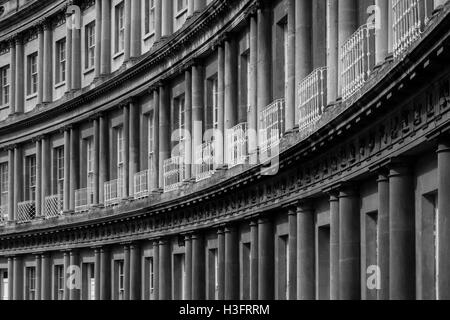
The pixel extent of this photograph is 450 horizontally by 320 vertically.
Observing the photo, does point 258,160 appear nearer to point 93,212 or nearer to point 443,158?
point 443,158

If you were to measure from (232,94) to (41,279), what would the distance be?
2163cm

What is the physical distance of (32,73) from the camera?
59.6 meters

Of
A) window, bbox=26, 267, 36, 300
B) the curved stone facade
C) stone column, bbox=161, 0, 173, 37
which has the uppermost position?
stone column, bbox=161, 0, 173, 37

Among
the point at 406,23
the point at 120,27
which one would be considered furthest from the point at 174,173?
the point at 406,23

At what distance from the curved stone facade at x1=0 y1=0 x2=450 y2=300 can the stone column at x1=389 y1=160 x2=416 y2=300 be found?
26mm

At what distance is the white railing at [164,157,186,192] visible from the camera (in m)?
42.2

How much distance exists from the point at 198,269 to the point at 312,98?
43.2 ft

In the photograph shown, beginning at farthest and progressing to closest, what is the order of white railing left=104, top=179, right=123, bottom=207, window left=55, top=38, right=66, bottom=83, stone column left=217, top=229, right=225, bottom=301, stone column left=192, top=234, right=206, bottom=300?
1. window left=55, top=38, right=66, bottom=83
2. white railing left=104, top=179, right=123, bottom=207
3. stone column left=192, top=234, right=206, bottom=300
4. stone column left=217, top=229, right=225, bottom=301

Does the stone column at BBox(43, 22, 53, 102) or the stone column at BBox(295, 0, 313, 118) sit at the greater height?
the stone column at BBox(43, 22, 53, 102)

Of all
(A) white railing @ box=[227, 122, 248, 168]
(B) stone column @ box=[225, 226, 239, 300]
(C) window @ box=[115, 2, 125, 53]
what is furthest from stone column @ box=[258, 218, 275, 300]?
(C) window @ box=[115, 2, 125, 53]

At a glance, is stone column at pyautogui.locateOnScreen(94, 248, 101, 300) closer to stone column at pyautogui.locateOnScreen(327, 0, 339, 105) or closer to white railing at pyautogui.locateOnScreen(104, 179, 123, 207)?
white railing at pyautogui.locateOnScreen(104, 179, 123, 207)

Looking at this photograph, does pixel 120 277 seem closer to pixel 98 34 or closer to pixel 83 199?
pixel 83 199

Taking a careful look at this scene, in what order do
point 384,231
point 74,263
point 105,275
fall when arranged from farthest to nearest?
point 74,263
point 105,275
point 384,231

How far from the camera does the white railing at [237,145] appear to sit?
3538 centimetres
